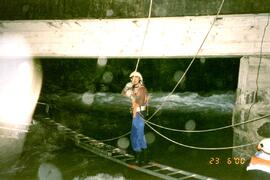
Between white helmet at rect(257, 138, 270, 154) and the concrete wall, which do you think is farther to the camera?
the concrete wall

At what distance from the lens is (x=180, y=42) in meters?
6.64

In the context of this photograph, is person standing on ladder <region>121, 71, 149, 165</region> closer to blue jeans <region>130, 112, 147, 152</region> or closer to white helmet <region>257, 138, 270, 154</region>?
blue jeans <region>130, 112, 147, 152</region>

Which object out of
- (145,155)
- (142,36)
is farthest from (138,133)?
(142,36)

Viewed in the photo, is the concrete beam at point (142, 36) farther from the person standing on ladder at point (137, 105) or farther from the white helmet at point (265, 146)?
→ the white helmet at point (265, 146)

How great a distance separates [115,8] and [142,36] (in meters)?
0.85

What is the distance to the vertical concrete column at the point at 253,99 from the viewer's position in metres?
6.63

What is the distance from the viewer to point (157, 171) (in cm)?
691

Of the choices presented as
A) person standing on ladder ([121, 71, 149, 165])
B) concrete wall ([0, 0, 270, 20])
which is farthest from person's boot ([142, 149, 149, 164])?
concrete wall ([0, 0, 270, 20])

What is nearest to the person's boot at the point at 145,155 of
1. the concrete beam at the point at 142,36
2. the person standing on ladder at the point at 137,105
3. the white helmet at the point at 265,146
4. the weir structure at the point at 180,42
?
the person standing on ladder at the point at 137,105

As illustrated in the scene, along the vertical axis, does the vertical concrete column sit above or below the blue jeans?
above

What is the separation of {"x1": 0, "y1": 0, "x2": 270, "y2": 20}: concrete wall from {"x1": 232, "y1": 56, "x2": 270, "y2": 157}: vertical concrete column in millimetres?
1151

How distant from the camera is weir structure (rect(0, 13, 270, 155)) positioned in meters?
6.41
